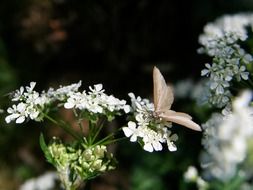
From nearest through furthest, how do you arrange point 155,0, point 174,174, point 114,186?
point 174,174, point 114,186, point 155,0

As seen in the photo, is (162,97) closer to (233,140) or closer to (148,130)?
(148,130)

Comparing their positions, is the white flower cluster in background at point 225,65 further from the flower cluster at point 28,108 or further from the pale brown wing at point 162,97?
the flower cluster at point 28,108

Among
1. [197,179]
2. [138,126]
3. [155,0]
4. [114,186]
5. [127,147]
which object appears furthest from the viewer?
[155,0]

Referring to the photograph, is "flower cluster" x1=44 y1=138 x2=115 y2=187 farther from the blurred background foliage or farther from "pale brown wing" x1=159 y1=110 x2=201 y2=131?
the blurred background foliage

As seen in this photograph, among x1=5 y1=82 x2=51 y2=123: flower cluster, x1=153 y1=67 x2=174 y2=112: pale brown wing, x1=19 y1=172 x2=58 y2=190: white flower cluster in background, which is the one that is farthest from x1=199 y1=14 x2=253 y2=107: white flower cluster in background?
x1=19 y1=172 x2=58 y2=190: white flower cluster in background

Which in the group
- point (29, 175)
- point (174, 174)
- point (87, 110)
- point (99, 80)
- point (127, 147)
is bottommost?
point (87, 110)

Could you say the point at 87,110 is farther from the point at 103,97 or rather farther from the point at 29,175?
the point at 29,175

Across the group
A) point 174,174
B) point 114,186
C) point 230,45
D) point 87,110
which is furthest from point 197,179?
point 114,186

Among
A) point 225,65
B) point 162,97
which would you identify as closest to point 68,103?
point 162,97
